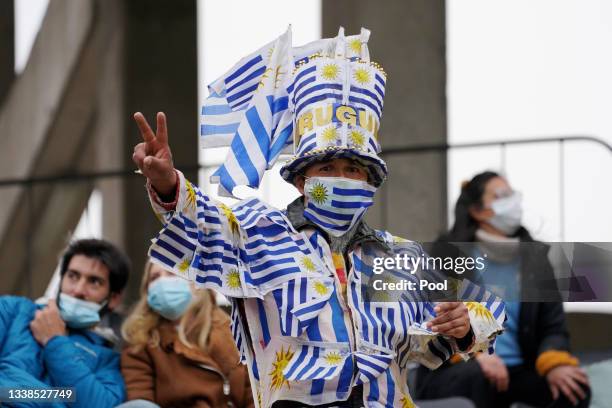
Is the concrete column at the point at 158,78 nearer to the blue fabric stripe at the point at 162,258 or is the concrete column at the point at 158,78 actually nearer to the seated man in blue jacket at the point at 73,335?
the seated man in blue jacket at the point at 73,335

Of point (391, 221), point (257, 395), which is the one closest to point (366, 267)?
point (257, 395)

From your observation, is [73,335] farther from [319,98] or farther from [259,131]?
[319,98]

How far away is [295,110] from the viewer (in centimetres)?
517

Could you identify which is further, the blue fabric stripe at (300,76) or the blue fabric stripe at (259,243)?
the blue fabric stripe at (300,76)

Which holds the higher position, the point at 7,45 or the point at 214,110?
the point at 7,45

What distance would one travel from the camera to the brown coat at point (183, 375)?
250 inches

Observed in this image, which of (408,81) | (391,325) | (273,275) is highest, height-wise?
(408,81)

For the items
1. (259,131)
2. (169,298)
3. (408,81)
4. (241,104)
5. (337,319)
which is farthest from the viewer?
(408,81)

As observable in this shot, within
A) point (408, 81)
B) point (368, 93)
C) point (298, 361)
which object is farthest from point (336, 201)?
point (408, 81)

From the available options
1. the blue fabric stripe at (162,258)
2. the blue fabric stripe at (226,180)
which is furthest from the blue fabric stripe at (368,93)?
the blue fabric stripe at (162,258)

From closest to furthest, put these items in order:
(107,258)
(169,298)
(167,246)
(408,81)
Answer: (167,246) → (169,298) → (107,258) → (408,81)

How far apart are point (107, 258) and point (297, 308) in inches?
79.6

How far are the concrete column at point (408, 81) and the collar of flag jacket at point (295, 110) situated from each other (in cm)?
396

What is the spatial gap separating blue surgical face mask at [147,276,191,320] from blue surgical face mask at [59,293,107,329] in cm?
25
